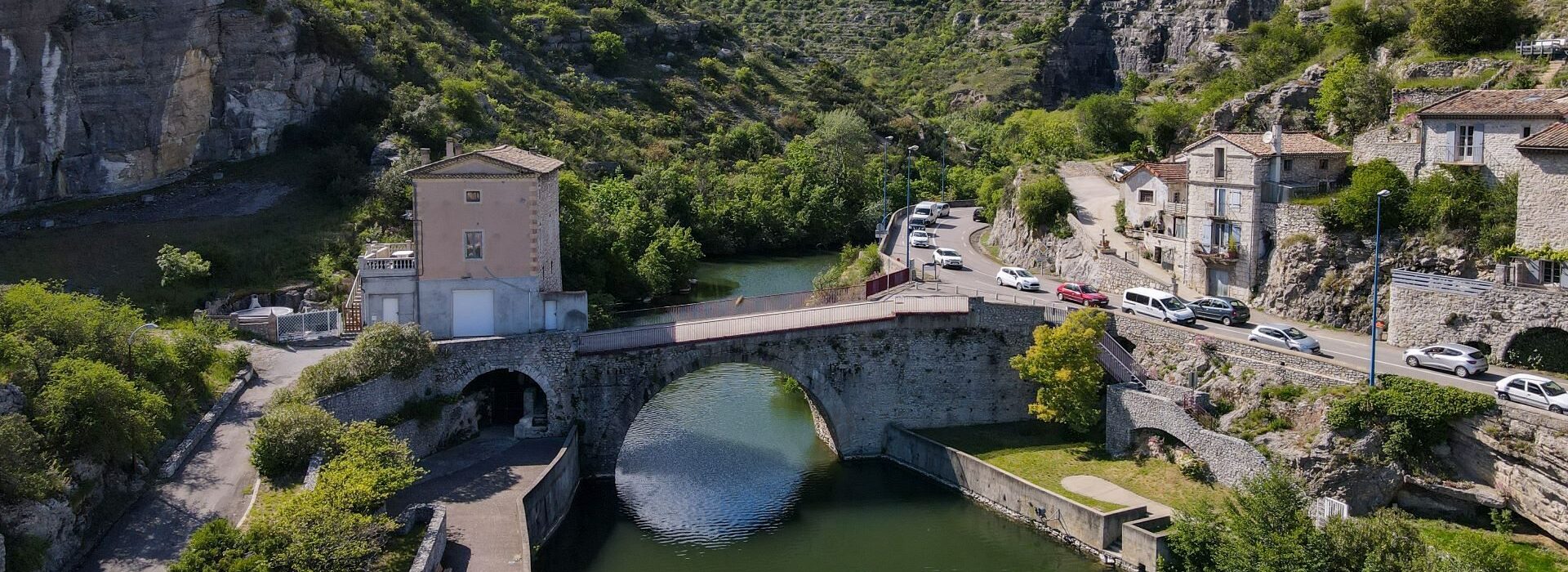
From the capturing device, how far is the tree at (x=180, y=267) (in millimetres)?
49969

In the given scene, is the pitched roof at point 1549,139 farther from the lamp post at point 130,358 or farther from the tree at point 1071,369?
the lamp post at point 130,358

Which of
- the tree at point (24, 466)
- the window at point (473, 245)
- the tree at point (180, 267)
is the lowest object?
the tree at point (24, 466)

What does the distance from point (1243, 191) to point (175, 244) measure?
44.7 metres

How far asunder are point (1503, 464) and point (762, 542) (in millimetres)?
21780

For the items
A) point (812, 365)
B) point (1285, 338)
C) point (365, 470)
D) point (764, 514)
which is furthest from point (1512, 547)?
point (365, 470)

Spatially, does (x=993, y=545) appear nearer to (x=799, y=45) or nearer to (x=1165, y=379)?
(x=1165, y=379)

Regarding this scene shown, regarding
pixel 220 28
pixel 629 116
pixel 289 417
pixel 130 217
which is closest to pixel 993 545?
pixel 289 417

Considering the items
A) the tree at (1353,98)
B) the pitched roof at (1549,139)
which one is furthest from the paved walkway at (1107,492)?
the tree at (1353,98)

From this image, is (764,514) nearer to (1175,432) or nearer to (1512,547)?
(1175,432)

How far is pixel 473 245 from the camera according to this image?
43.7 meters

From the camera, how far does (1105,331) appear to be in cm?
4709

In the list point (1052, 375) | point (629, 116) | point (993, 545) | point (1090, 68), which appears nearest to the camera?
point (993, 545)

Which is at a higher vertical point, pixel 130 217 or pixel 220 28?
pixel 220 28

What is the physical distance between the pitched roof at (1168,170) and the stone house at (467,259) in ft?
92.1
